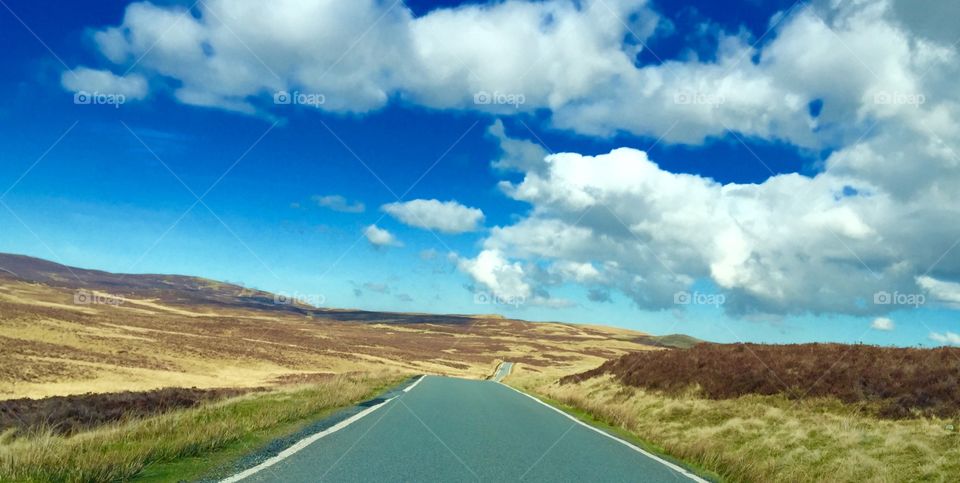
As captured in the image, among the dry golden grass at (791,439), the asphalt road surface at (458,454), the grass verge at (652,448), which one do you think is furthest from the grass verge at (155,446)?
the dry golden grass at (791,439)

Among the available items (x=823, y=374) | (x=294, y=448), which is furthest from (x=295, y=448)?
(x=823, y=374)

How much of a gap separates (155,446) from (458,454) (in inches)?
169

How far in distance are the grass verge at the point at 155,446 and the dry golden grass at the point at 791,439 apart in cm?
770

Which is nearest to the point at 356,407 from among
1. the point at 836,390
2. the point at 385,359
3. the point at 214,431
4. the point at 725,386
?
the point at 214,431

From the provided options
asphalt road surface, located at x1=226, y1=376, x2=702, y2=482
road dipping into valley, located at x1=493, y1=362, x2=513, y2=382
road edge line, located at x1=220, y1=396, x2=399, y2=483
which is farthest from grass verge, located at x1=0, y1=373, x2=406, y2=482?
road dipping into valley, located at x1=493, y1=362, x2=513, y2=382

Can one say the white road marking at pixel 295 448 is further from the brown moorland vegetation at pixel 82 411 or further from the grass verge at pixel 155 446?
the brown moorland vegetation at pixel 82 411

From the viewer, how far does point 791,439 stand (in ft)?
41.8

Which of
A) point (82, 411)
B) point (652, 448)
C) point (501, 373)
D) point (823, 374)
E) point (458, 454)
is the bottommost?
point (82, 411)

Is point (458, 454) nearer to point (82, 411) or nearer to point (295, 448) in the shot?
point (295, 448)

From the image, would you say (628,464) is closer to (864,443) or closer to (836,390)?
(864,443)

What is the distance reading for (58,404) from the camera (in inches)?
662

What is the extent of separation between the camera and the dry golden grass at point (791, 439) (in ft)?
32.0

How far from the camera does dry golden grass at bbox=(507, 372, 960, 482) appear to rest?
32.0 ft

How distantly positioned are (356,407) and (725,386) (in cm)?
1181
